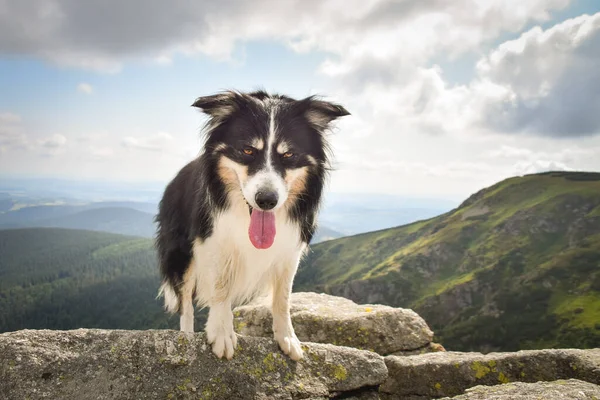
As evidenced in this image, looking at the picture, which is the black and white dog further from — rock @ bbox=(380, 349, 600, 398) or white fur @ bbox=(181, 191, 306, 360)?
rock @ bbox=(380, 349, 600, 398)

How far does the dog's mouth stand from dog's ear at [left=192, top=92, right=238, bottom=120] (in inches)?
59.1

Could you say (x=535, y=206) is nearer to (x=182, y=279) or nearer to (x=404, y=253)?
(x=404, y=253)

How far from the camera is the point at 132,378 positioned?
4.62 meters

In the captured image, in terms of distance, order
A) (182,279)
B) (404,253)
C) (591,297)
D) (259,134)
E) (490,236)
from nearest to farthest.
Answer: (259,134) → (182,279) → (591,297) → (490,236) → (404,253)

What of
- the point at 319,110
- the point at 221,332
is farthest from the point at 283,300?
the point at 319,110

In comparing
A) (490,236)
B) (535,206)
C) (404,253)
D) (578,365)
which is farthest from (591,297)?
(578,365)

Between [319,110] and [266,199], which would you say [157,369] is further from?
[319,110]

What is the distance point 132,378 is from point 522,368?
6.20 metres

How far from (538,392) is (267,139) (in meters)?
4.80

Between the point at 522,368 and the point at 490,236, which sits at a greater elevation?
the point at 522,368

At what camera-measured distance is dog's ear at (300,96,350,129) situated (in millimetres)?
6051

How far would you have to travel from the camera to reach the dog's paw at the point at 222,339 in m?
5.32

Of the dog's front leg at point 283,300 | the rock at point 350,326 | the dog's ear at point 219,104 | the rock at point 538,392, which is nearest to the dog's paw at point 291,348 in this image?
the dog's front leg at point 283,300

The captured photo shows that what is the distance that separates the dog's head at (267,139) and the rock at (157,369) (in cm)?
219
